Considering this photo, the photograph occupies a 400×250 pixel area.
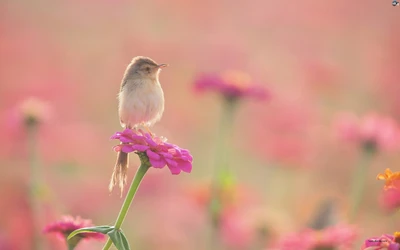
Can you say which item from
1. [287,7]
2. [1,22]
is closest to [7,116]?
[1,22]

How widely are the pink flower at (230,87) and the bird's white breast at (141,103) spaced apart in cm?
97

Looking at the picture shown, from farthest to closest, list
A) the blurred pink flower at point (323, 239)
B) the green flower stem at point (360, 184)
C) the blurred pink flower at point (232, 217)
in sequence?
the blurred pink flower at point (232, 217)
the green flower stem at point (360, 184)
the blurred pink flower at point (323, 239)

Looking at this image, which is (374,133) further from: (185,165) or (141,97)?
(185,165)

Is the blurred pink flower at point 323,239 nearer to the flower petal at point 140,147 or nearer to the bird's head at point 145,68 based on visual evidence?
the bird's head at point 145,68

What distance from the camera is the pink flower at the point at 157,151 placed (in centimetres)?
151

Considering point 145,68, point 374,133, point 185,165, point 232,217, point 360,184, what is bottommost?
point 232,217

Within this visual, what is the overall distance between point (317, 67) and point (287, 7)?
1244mm

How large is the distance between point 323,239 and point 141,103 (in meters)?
0.64

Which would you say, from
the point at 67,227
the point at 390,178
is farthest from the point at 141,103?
the point at 390,178

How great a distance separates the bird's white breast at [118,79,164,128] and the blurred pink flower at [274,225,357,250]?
0.55 metres

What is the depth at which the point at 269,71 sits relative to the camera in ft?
17.9

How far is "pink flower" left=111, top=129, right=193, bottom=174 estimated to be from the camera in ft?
4.94

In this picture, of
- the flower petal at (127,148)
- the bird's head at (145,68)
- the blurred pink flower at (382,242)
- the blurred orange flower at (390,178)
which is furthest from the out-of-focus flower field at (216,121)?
the bird's head at (145,68)

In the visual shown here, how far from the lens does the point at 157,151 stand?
1539 millimetres
